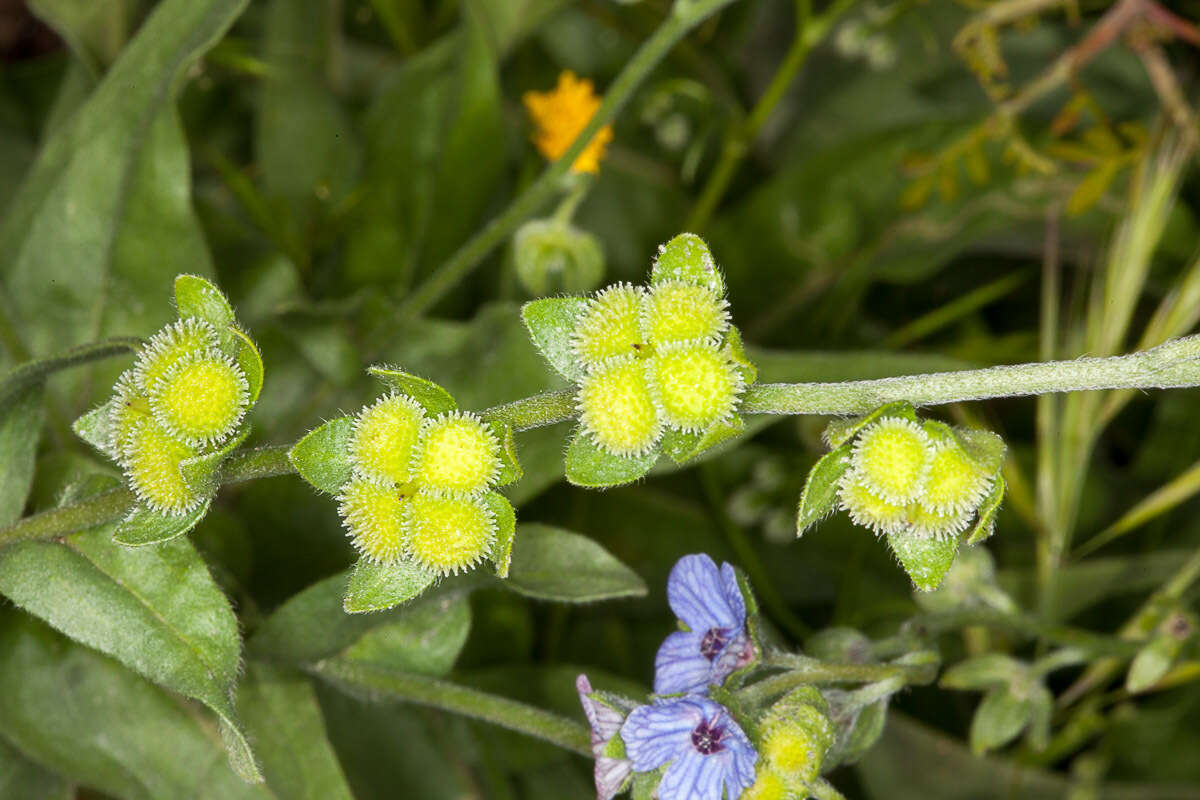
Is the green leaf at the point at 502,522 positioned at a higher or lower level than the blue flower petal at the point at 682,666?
lower

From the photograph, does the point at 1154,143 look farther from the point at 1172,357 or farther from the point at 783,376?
the point at 1172,357

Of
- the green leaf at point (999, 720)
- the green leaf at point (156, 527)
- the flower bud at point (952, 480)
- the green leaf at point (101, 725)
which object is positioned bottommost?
the green leaf at point (101, 725)

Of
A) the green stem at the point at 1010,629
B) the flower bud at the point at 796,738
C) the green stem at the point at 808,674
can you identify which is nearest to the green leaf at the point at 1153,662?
the green stem at the point at 1010,629

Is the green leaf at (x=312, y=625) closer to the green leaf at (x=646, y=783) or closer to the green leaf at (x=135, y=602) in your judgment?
the green leaf at (x=135, y=602)

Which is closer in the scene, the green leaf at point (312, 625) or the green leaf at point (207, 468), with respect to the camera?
the green leaf at point (207, 468)

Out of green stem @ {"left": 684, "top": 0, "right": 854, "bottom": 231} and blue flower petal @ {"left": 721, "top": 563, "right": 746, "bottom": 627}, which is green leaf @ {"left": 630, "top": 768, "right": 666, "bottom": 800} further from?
green stem @ {"left": 684, "top": 0, "right": 854, "bottom": 231}

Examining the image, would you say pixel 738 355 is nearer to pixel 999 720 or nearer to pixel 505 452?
pixel 505 452

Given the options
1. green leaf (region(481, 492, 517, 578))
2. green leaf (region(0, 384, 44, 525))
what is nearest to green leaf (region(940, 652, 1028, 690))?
green leaf (region(481, 492, 517, 578))
